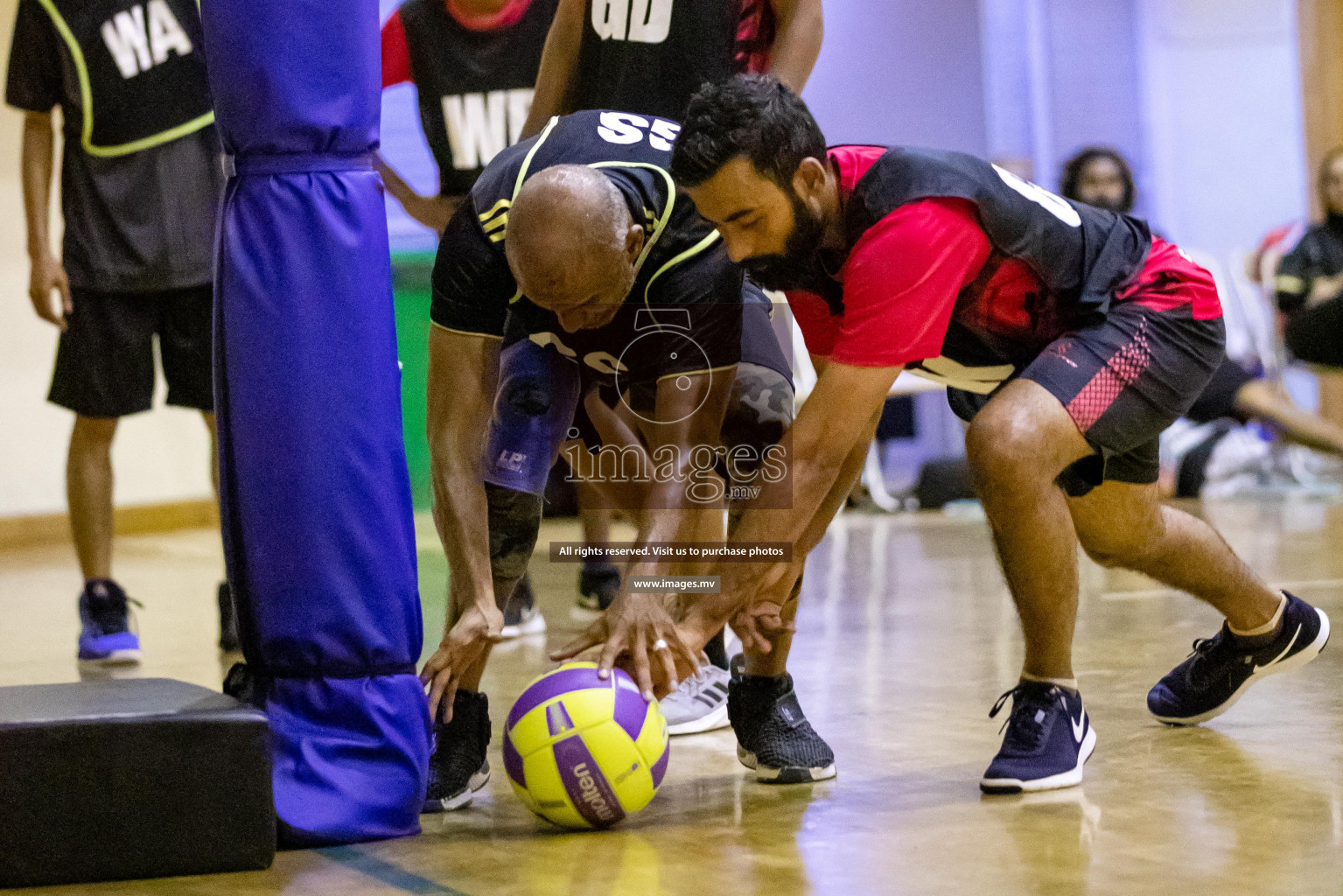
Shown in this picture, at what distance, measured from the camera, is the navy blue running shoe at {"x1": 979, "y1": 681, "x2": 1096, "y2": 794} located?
2.57m

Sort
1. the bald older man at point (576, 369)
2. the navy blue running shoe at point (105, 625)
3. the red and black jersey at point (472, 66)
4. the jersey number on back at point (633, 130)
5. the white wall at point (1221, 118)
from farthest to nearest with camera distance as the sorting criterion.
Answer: the white wall at point (1221, 118) < the red and black jersey at point (472, 66) < the navy blue running shoe at point (105, 625) < the jersey number on back at point (633, 130) < the bald older man at point (576, 369)

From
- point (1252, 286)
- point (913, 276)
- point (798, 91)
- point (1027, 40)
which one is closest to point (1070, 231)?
point (913, 276)

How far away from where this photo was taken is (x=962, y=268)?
2.53 metres

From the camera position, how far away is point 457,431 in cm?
273

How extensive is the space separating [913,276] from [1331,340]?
6.48 meters

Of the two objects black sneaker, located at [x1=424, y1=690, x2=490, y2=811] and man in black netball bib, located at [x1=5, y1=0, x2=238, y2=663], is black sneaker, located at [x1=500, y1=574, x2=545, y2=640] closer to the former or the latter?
man in black netball bib, located at [x1=5, y1=0, x2=238, y2=663]

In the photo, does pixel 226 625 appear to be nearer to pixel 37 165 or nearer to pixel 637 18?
pixel 37 165

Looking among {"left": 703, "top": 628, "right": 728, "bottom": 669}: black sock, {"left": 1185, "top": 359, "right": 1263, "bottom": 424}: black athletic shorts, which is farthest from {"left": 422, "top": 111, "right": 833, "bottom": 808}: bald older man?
{"left": 1185, "top": 359, "right": 1263, "bottom": 424}: black athletic shorts

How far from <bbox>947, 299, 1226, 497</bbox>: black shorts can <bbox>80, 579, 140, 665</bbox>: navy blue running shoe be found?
9.05 feet

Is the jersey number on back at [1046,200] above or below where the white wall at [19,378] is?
above

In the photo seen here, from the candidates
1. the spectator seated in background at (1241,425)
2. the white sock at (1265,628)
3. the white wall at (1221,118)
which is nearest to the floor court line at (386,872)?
the white sock at (1265,628)

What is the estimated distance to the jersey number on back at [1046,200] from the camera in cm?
269

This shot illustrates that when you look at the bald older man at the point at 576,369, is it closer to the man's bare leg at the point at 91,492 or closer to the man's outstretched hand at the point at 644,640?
the man's outstretched hand at the point at 644,640

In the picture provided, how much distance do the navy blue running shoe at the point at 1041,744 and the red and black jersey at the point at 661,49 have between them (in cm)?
167
